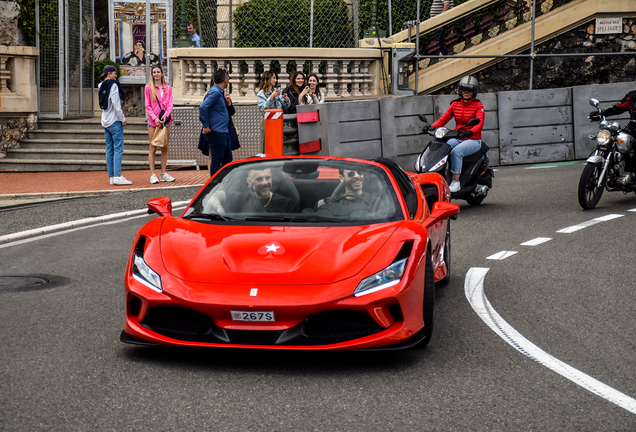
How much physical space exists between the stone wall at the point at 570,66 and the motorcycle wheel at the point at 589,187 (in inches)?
396

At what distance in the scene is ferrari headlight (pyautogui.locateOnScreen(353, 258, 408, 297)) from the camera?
503cm

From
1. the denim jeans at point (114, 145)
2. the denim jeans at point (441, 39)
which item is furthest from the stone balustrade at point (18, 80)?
the denim jeans at point (441, 39)

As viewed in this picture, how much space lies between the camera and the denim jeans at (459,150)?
11562mm

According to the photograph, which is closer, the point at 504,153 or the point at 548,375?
the point at 548,375

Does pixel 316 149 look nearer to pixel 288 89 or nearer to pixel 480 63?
pixel 288 89

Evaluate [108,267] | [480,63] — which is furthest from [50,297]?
[480,63]

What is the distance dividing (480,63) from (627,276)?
14.3 meters

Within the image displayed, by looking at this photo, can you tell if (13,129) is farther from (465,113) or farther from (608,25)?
(608,25)

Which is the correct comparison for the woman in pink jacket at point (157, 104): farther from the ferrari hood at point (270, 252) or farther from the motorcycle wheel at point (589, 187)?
the ferrari hood at point (270, 252)

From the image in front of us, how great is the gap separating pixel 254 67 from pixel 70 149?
4119 millimetres

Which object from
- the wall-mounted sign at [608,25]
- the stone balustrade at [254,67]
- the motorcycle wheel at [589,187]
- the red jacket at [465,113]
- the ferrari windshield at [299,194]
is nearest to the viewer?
the ferrari windshield at [299,194]

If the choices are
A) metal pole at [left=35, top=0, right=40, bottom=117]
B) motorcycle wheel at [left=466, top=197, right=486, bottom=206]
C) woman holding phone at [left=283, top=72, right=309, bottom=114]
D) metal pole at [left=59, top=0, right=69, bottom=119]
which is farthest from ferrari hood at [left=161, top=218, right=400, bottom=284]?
metal pole at [left=59, top=0, right=69, bottom=119]

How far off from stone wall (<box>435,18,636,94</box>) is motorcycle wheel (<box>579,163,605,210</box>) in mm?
10051

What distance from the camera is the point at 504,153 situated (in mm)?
17578
